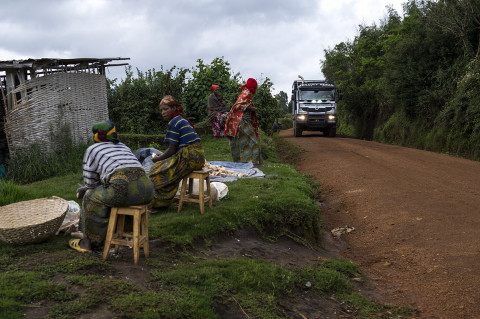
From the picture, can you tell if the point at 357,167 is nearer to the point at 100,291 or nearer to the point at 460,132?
the point at 460,132

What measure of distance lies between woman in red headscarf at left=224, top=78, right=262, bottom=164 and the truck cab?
1391cm

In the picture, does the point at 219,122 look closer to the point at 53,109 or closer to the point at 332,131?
the point at 53,109

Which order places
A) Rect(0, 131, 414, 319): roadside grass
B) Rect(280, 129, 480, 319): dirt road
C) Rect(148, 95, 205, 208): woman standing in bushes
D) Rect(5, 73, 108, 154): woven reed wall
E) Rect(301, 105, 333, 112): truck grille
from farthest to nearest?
Rect(301, 105, 333, 112): truck grille
Rect(5, 73, 108, 154): woven reed wall
Rect(148, 95, 205, 208): woman standing in bushes
Rect(280, 129, 480, 319): dirt road
Rect(0, 131, 414, 319): roadside grass

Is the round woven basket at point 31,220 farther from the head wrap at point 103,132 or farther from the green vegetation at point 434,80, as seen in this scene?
the green vegetation at point 434,80

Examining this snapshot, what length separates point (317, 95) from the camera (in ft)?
81.7

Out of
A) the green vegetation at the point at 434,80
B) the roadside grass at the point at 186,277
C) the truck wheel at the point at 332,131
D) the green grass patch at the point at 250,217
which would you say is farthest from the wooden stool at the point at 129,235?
the truck wheel at the point at 332,131

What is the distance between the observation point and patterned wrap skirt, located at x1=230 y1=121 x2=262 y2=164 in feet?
36.0

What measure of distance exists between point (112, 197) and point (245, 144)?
22.4 ft

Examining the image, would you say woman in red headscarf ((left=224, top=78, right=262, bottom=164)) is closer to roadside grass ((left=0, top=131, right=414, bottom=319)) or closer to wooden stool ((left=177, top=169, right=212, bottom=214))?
roadside grass ((left=0, top=131, right=414, bottom=319))

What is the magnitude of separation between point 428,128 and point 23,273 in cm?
1903

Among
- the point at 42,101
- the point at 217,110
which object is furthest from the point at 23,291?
the point at 217,110

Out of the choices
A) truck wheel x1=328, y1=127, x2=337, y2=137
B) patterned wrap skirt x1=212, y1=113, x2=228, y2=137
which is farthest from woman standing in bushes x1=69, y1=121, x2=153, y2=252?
truck wheel x1=328, y1=127, x2=337, y2=137

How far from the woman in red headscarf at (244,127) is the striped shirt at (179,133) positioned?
4.47 meters

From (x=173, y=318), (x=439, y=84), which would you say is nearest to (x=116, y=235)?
(x=173, y=318)
